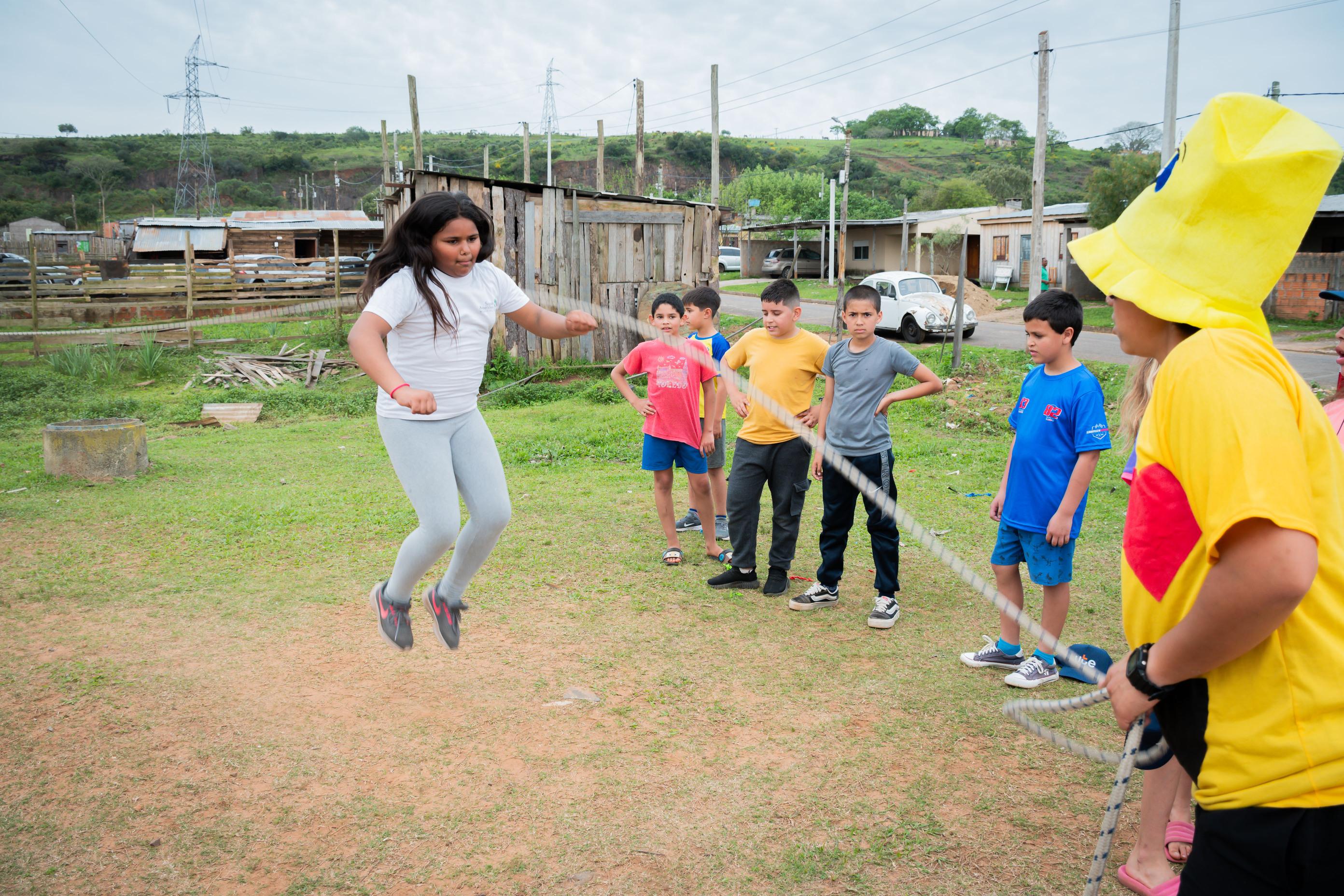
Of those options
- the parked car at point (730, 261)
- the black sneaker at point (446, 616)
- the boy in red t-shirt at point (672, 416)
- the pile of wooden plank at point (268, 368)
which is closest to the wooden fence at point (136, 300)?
the pile of wooden plank at point (268, 368)

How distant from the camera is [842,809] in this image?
350cm

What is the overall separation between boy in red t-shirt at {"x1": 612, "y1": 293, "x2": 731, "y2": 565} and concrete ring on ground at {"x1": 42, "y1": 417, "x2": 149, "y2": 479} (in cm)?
586

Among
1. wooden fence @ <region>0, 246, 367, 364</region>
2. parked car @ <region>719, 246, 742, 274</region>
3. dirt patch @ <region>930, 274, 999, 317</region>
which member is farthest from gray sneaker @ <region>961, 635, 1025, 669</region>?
parked car @ <region>719, 246, 742, 274</region>

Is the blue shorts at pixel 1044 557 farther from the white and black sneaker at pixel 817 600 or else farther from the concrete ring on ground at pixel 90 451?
the concrete ring on ground at pixel 90 451

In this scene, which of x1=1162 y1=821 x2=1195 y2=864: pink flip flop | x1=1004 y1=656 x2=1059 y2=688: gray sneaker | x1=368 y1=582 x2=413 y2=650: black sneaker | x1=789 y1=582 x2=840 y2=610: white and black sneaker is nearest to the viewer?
x1=1162 y1=821 x2=1195 y2=864: pink flip flop

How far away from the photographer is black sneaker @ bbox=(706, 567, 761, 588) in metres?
6.21

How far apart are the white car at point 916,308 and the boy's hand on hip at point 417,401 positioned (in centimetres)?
1798

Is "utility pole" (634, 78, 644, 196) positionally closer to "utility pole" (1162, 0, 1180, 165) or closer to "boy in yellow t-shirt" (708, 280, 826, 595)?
"utility pole" (1162, 0, 1180, 165)

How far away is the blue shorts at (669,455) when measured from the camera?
6680 mm

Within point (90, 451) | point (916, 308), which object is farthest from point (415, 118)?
point (90, 451)

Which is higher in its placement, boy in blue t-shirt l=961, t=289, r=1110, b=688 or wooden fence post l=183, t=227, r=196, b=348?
wooden fence post l=183, t=227, r=196, b=348

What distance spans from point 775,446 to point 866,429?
690 millimetres

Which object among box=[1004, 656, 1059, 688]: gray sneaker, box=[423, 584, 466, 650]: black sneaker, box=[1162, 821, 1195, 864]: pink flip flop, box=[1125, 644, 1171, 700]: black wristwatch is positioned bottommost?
box=[1162, 821, 1195, 864]: pink flip flop

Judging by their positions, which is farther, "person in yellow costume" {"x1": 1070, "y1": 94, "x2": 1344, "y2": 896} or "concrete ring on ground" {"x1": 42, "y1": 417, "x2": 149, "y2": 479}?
"concrete ring on ground" {"x1": 42, "y1": 417, "x2": 149, "y2": 479}
